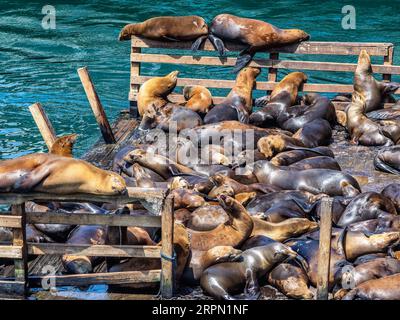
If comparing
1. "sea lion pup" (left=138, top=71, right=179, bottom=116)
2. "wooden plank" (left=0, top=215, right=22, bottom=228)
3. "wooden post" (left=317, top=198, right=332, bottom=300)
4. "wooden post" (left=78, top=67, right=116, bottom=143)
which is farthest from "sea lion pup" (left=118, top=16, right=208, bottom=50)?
"wooden post" (left=317, top=198, right=332, bottom=300)

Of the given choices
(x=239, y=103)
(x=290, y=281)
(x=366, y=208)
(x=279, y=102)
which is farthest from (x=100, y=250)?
(x=279, y=102)

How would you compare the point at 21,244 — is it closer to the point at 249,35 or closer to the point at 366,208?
the point at 366,208

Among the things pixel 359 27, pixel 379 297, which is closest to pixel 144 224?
pixel 379 297

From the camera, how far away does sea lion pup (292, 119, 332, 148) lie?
10414 millimetres

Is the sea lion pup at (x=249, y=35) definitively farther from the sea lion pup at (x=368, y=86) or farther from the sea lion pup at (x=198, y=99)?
the sea lion pup at (x=368, y=86)

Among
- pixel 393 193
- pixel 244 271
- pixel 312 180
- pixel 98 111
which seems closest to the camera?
pixel 244 271

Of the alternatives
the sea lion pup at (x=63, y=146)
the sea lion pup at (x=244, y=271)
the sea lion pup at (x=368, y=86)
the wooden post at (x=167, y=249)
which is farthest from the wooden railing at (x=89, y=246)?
the sea lion pup at (x=368, y=86)

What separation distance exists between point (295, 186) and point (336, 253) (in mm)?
1783

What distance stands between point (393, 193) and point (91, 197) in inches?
122

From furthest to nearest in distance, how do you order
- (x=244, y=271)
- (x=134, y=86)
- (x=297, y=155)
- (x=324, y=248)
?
1. (x=134, y=86)
2. (x=297, y=155)
3. (x=244, y=271)
4. (x=324, y=248)

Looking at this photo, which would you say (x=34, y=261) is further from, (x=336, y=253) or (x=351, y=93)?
(x=351, y=93)

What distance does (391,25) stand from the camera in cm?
2006

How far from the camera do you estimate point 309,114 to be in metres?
11.1

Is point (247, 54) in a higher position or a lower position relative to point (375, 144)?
higher
